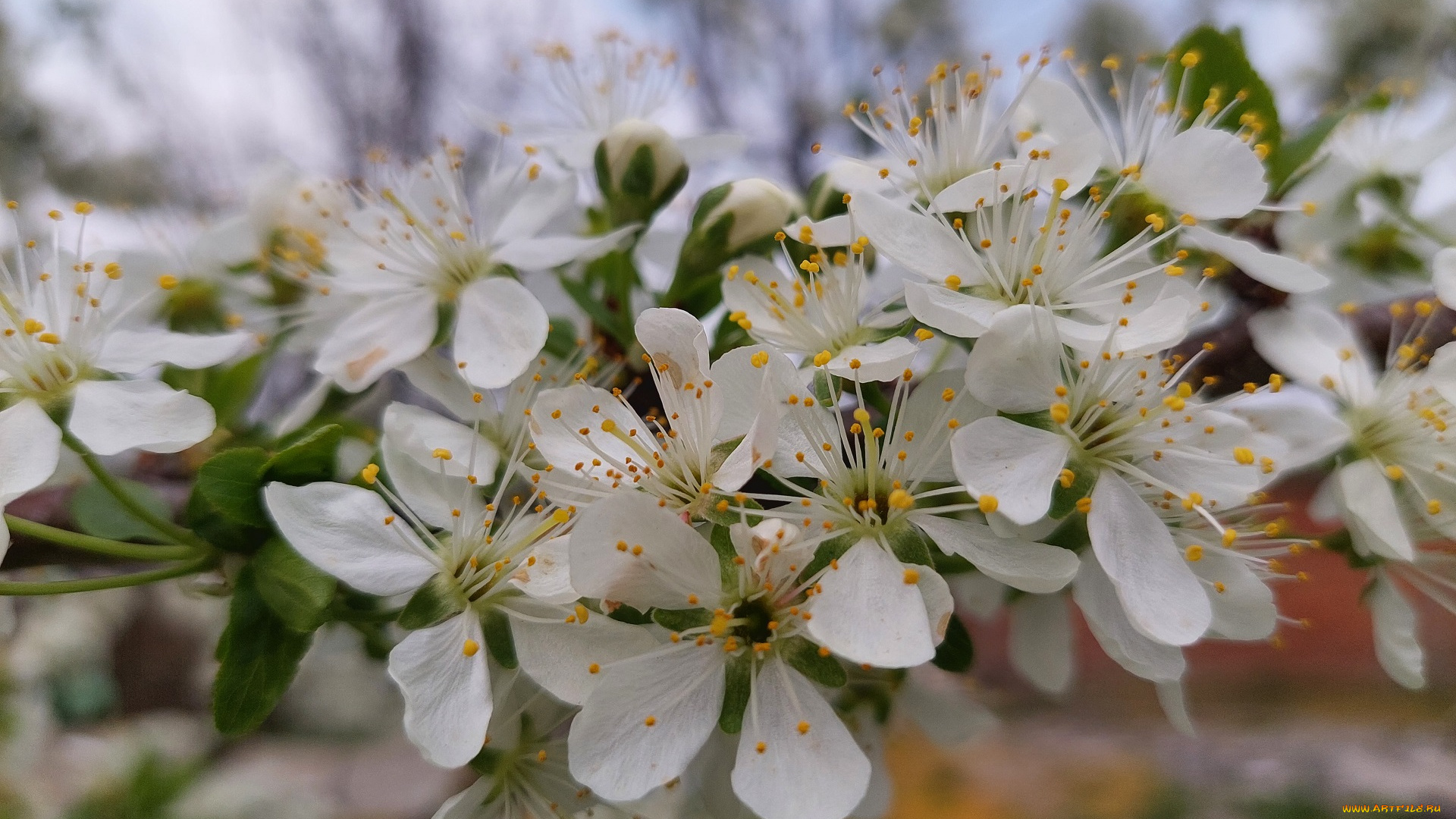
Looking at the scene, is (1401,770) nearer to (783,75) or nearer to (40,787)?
(40,787)

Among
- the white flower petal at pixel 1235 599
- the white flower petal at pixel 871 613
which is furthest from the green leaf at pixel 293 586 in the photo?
the white flower petal at pixel 1235 599

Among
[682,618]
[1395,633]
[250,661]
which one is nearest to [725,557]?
[682,618]

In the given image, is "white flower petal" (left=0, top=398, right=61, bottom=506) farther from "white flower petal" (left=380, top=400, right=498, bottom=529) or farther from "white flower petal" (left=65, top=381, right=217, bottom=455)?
"white flower petal" (left=380, top=400, right=498, bottom=529)

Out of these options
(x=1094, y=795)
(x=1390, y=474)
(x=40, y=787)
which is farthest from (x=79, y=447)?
(x=1094, y=795)

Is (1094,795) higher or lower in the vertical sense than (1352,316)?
lower

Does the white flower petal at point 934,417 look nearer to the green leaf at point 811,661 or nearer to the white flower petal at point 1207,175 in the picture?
the green leaf at point 811,661

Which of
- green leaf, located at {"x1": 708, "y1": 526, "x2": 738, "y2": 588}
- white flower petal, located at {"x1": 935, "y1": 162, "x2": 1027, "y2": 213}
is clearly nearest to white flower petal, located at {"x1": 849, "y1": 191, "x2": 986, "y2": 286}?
white flower petal, located at {"x1": 935, "y1": 162, "x2": 1027, "y2": 213}

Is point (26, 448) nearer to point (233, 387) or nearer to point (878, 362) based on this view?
point (233, 387)
